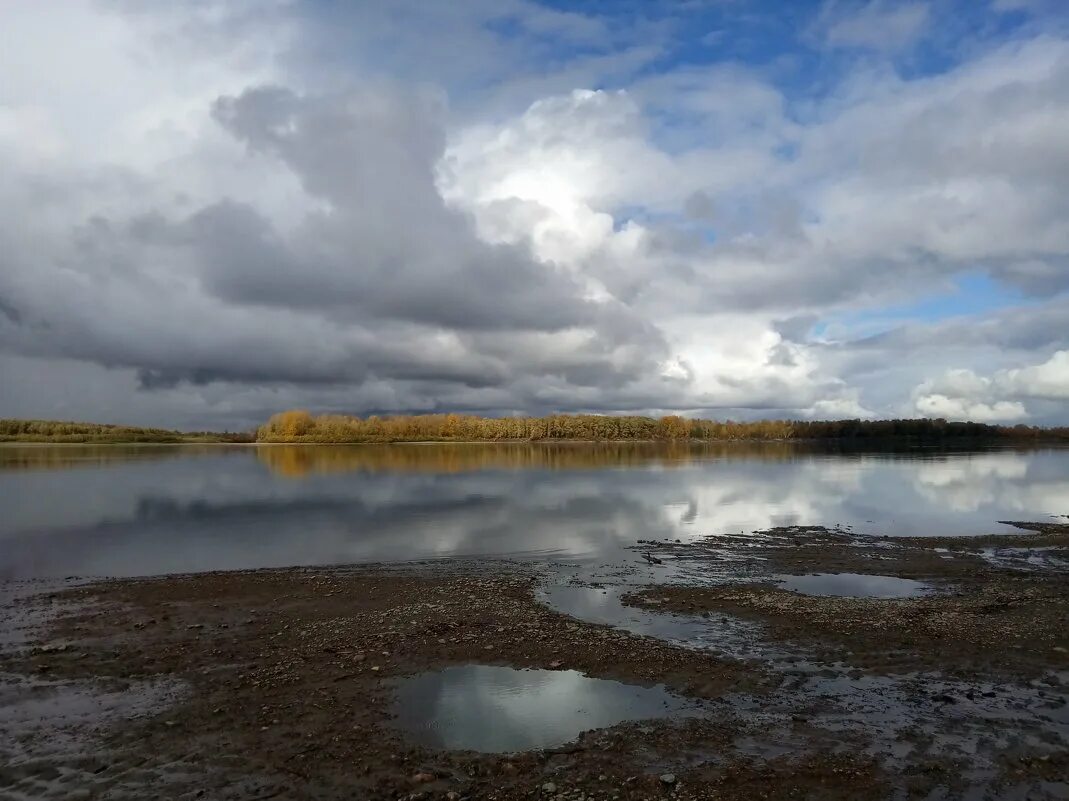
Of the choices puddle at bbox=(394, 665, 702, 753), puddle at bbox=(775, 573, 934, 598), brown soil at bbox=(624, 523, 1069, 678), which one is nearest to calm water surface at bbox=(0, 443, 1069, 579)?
brown soil at bbox=(624, 523, 1069, 678)

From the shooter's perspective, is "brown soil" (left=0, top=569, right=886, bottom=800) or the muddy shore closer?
"brown soil" (left=0, top=569, right=886, bottom=800)

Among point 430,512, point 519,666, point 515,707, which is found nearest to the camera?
point 515,707

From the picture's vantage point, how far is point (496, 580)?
69.6 feet

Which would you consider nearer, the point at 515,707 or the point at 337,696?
the point at 515,707

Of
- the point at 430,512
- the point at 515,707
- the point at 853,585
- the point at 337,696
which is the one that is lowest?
the point at 430,512

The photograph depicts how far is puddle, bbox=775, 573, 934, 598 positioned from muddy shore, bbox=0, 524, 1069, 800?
63 centimetres

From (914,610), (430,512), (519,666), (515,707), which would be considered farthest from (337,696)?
(430,512)

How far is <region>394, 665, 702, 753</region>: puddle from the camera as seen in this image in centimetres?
1000

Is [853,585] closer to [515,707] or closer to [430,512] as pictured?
[515,707]

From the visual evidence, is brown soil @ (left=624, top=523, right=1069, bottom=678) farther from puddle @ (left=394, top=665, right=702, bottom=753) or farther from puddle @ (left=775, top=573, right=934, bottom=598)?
puddle @ (left=394, top=665, right=702, bottom=753)

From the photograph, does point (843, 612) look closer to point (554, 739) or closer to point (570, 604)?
point (570, 604)

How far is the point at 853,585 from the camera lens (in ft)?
68.6

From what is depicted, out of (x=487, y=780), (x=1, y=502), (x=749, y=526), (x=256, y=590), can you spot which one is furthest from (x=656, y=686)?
(x=1, y=502)

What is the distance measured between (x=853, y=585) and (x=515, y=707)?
14257 millimetres
